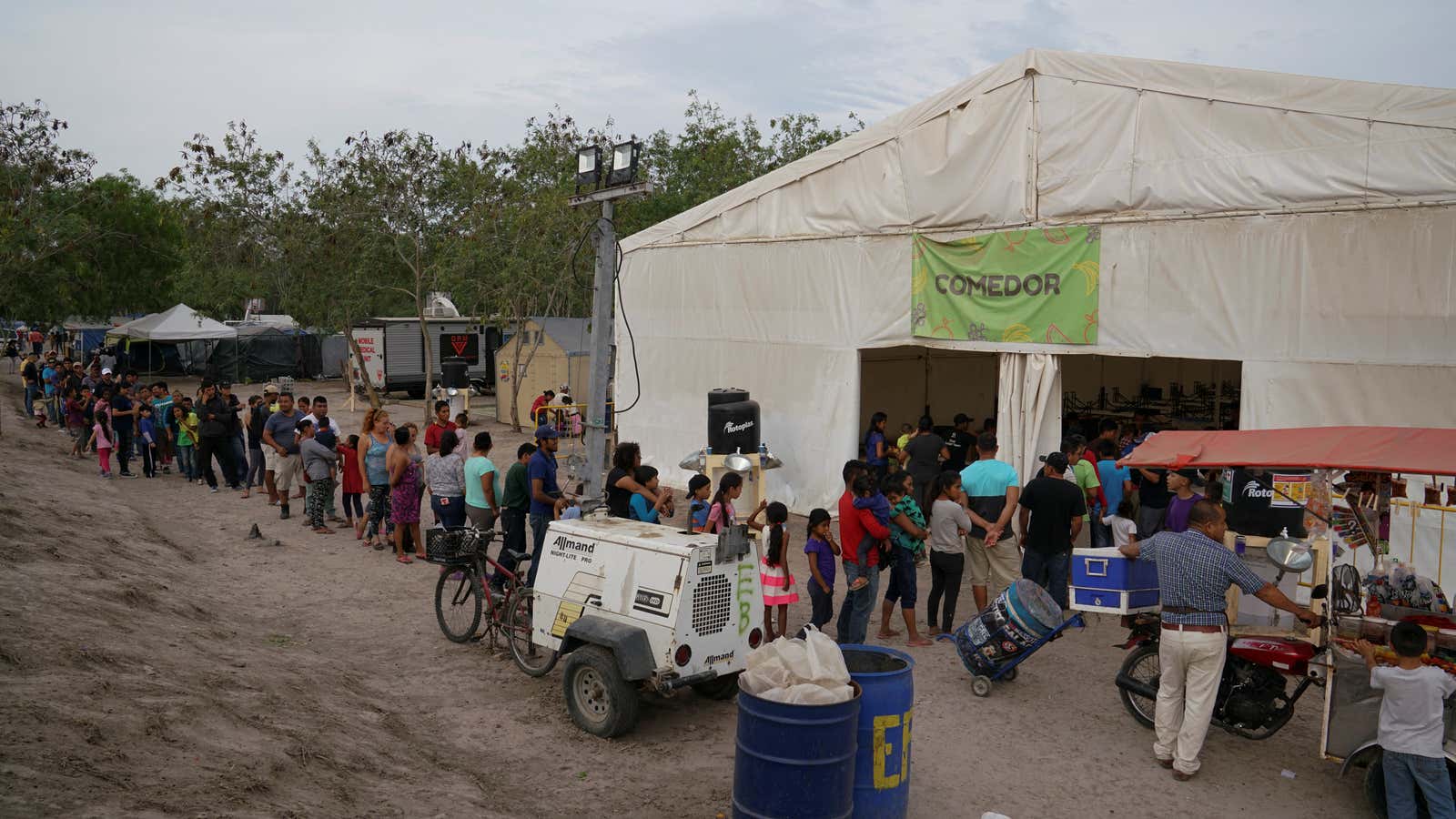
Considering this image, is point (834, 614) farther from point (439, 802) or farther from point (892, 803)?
point (439, 802)

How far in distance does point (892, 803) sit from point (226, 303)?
4435 cm

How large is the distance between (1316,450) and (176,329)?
31705 mm

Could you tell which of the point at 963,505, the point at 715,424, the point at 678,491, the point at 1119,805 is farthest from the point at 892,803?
the point at 678,491

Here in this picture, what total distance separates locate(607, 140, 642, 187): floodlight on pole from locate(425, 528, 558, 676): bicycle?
11.0ft

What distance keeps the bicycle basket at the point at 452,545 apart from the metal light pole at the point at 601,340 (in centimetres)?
113

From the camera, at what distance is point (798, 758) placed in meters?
4.81

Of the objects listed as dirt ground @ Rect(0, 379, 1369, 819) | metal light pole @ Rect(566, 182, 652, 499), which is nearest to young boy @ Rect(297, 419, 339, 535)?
dirt ground @ Rect(0, 379, 1369, 819)

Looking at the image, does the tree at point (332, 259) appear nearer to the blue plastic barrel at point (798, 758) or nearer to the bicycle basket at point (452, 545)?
the bicycle basket at point (452, 545)

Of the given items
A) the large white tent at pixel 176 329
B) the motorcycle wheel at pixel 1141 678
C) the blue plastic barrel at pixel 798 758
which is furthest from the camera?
the large white tent at pixel 176 329

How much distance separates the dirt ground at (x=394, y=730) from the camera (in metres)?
4.94

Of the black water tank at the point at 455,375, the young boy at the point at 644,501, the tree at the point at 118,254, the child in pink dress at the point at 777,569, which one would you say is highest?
the tree at the point at 118,254

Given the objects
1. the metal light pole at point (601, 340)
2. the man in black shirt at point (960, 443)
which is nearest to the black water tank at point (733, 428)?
the man in black shirt at point (960, 443)

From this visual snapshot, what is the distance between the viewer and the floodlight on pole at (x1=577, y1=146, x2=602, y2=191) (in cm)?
932

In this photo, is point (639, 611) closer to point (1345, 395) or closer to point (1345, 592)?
point (1345, 592)
